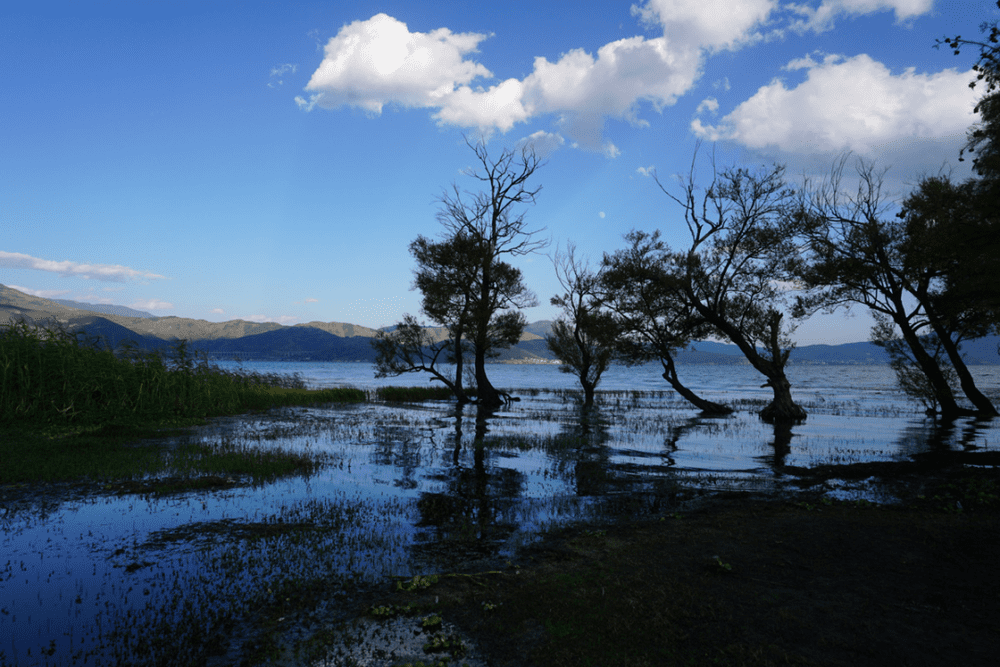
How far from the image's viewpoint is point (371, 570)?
684cm

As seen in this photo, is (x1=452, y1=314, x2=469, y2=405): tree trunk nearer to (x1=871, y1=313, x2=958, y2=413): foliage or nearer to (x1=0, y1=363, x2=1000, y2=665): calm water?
(x1=0, y1=363, x2=1000, y2=665): calm water

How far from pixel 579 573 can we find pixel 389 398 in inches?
1463

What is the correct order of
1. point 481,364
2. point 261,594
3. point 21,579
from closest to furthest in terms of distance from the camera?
point 261,594, point 21,579, point 481,364

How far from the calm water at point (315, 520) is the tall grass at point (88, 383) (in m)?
2.72

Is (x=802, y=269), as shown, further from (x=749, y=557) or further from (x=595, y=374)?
(x=749, y=557)

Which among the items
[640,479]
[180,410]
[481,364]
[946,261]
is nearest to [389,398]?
[481,364]

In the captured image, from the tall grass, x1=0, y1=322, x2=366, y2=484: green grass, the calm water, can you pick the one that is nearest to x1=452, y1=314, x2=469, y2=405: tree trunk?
x1=0, y1=322, x2=366, y2=484: green grass

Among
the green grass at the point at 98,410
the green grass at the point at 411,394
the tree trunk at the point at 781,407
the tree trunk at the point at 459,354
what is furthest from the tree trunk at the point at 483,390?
the tree trunk at the point at 781,407

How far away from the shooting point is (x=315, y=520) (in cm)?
915

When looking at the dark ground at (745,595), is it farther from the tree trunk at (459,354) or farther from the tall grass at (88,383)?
the tree trunk at (459,354)

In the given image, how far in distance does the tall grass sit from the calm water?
272 cm

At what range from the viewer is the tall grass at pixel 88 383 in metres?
17.0

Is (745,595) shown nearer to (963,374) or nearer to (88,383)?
(88,383)

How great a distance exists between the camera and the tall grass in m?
17.0
